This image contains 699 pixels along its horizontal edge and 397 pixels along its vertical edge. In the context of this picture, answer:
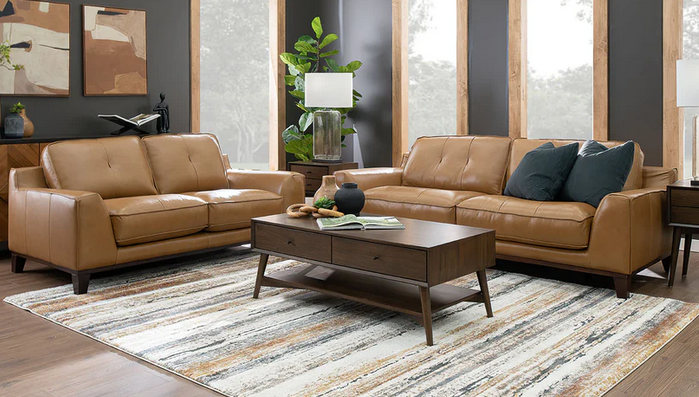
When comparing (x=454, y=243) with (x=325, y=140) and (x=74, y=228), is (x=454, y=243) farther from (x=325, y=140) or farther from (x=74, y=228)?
(x=325, y=140)

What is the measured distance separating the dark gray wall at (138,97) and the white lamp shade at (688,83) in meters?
4.20

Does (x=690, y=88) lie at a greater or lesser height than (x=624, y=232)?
greater

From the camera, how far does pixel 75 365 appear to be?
2840mm

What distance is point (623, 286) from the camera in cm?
379

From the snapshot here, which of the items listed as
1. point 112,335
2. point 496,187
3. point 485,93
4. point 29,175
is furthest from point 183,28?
point 112,335

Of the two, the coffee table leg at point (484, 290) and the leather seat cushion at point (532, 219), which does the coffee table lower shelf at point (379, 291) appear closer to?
the coffee table leg at point (484, 290)

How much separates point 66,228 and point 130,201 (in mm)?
471

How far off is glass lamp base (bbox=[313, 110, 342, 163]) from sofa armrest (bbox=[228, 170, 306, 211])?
114cm

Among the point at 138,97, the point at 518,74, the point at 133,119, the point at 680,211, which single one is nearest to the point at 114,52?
the point at 138,97

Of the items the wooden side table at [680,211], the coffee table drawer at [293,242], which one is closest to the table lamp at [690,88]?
the wooden side table at [680,211]

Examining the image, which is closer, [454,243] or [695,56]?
[454,243]

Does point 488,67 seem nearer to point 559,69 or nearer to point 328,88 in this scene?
point 559,69

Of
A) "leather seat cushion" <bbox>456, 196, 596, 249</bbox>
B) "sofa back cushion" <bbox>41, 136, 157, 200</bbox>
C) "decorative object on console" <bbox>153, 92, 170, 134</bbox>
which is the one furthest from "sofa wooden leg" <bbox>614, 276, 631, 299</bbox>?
"decorative object on console" <bbox>153, 92, 170, 134</bbox>

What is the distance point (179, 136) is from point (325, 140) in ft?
5.08
